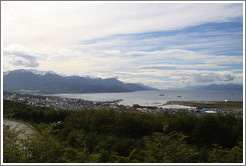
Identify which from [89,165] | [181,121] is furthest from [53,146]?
[181,121]

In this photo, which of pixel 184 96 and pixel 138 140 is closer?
pixel 138 140

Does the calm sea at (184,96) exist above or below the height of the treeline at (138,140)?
above

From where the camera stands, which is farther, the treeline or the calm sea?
the calm sea

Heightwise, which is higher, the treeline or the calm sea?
the calm sea

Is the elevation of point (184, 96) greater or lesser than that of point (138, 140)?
greater

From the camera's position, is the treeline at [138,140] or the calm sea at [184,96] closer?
the treeline at [138,140]

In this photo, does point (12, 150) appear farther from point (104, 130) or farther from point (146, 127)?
point (146, 127)

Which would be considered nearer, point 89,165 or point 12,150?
point 89,165

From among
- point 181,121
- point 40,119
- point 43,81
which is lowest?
point 40,119
